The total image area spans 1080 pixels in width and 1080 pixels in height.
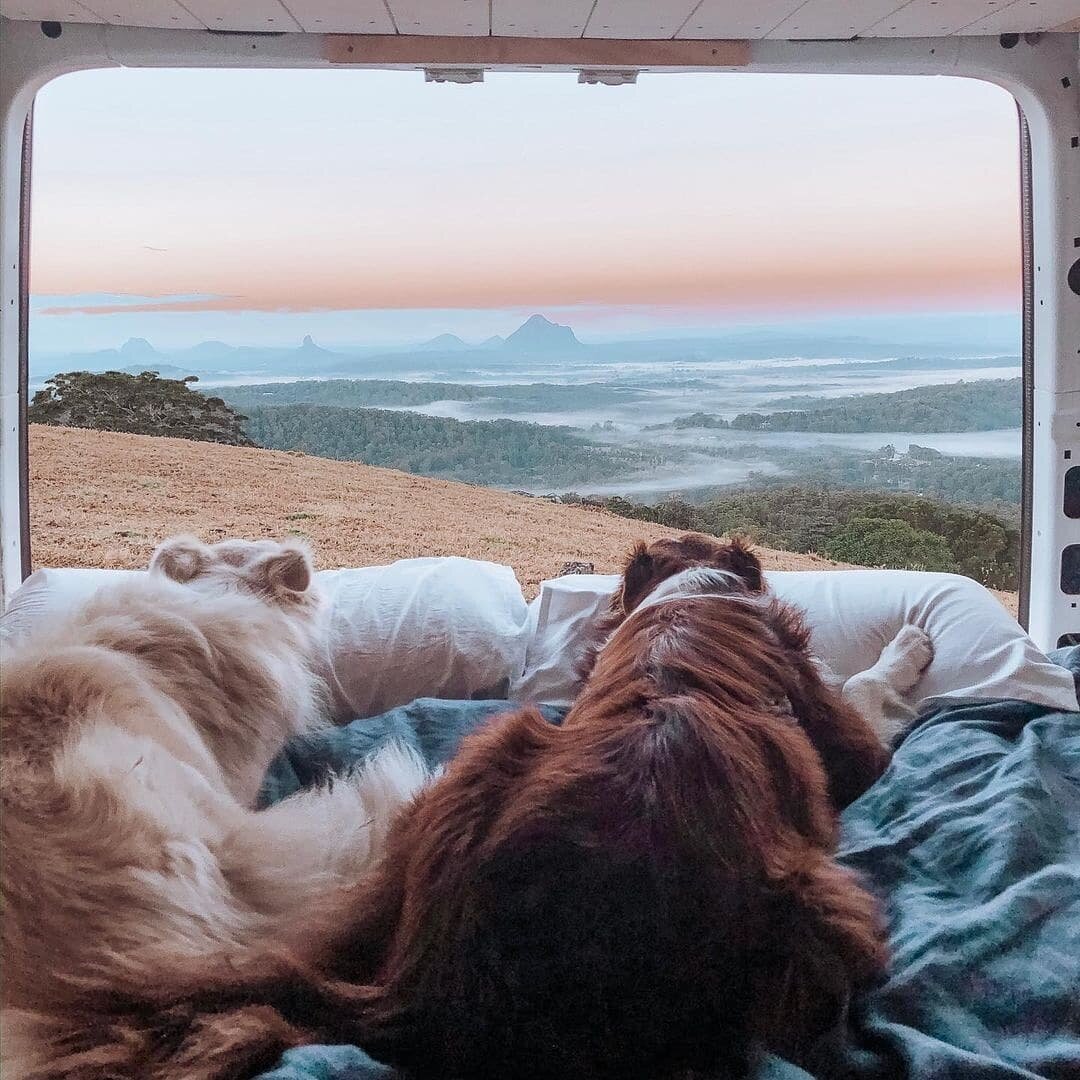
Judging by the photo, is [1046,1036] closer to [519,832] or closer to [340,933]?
[519,832]

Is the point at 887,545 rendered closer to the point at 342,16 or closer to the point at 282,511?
the point at 282,511

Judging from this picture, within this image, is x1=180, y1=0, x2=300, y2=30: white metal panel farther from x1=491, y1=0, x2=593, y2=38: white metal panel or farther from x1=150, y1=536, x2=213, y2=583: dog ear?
x1=150, y1=536, x2=213, y2=583: dog ear

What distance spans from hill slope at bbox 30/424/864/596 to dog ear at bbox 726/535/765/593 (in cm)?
3

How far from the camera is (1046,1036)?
83 centimetres

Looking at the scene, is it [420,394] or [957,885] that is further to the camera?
[420,394]

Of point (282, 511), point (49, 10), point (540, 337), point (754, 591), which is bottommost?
point (754, 591)

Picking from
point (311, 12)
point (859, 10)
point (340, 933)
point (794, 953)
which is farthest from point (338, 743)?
point (859, 10)

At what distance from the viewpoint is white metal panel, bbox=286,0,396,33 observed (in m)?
1.31

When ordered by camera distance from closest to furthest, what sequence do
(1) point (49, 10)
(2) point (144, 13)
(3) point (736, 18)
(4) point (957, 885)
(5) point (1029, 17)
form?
(4) point (957, 885) → (1) point (49, 10) → (2) point (144, 13) → (3) point (736, 18) → (5) point (1029, 17)

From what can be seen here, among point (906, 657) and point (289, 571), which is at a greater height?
point (289, 571)

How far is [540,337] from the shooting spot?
52.8 inches

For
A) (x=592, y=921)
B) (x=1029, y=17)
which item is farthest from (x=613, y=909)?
(x=1029, y=17)

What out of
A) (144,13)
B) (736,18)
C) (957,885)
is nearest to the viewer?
(957,885)

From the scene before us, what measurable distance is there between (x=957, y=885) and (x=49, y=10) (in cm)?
152
